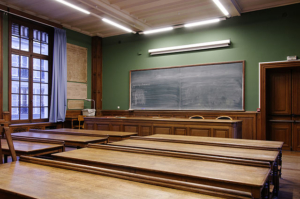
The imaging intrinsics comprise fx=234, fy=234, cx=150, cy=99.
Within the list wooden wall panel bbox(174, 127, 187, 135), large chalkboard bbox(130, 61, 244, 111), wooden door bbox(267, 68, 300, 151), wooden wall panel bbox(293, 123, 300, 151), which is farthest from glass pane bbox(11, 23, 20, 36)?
wooden wall panel bbox(293, 123, 300, 151)

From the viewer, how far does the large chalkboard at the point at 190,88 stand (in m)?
6.16

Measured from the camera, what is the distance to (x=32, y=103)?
21.4 ft

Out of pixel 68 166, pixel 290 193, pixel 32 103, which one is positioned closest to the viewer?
pixel 68 166

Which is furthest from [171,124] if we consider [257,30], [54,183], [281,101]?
[54,183]

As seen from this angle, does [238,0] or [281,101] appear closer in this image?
[238,0]

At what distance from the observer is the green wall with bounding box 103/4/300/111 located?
5613mm

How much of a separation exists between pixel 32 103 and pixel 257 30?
20.7 ft

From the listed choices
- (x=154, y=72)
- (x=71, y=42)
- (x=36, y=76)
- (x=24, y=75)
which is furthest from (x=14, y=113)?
(x=154, y=72)

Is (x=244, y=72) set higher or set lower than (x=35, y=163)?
higher

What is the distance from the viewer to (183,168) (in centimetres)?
153

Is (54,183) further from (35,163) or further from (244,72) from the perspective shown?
(244,72)

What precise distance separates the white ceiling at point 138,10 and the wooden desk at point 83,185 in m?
4.80

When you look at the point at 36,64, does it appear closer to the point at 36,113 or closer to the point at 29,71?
the point at 29,71

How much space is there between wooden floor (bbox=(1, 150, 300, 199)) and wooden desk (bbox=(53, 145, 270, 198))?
60.9 inches
